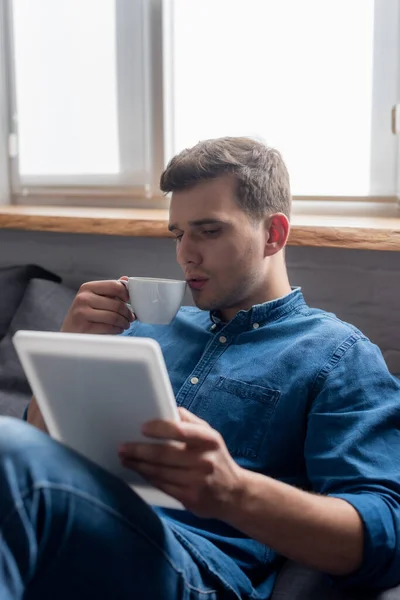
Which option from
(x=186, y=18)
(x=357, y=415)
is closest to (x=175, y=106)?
(x=186, y=18)

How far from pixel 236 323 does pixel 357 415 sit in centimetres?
28

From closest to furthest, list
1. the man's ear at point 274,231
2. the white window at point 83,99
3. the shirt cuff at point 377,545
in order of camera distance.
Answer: the shirt cuff at point 377,545 → the man's ear at point 274,231 → the white window at point 83,99

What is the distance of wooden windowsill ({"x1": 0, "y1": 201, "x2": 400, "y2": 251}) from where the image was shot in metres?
1.49

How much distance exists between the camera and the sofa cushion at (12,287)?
1884 millimetres

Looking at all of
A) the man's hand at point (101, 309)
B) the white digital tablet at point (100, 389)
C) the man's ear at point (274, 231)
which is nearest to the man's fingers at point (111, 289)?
the man's hand at point (101, 309)

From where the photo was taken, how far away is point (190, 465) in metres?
0.82

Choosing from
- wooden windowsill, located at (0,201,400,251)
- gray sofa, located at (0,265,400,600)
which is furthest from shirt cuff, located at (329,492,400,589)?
gray sofa, located at (0,265,400,600)

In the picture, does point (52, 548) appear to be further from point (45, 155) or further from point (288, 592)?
point (45, 155)

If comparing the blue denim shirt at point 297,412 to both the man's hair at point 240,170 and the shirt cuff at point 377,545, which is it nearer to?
the shirt cuff at point 377,545

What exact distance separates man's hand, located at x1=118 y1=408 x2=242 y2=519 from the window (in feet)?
3.68

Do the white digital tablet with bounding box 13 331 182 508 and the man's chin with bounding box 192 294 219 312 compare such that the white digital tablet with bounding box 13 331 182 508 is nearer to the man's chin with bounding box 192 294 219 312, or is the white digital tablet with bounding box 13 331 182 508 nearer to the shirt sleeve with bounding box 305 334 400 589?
the shirt sleeve with bounding box 305 334 400 589

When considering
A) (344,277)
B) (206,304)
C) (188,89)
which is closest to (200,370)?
(206,304)

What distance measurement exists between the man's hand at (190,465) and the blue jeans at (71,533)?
0.04m

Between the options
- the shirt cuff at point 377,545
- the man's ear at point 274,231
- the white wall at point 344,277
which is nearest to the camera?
the shirt cuff at point 377,545
